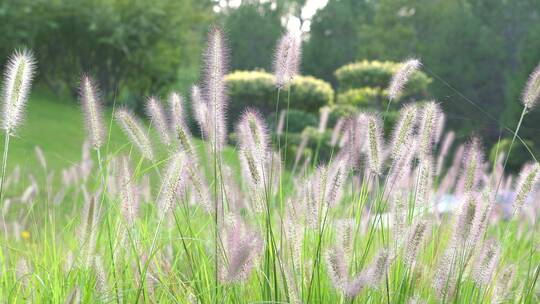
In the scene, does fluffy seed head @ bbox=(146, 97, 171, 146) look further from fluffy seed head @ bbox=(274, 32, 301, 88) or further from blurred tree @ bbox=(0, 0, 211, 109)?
blurred tree @ bbox=(0, 0, 211, 109)

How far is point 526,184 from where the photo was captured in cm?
179

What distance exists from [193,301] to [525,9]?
2603 cm

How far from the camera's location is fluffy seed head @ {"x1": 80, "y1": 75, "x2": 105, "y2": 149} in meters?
1.78

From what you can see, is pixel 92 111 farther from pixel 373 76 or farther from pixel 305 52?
pixel 305 52

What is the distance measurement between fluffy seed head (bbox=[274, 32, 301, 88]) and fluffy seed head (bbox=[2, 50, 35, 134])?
59 cm

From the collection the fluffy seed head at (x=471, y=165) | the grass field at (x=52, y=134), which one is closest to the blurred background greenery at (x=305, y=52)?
the grass field at (x=52, y=134)

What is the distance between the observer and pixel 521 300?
6.91 feet

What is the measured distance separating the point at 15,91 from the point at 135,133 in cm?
31

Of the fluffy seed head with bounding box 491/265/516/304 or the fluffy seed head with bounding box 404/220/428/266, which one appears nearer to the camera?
the fluffy seed head with bounding box 404/220/428/266

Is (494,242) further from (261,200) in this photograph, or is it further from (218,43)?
(218,43)

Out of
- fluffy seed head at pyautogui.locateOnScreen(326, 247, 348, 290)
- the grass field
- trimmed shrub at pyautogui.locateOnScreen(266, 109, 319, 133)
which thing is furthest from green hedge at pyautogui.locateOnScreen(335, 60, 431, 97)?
fluffy seed head at pyautogui.locateOnScreen(326, 247, 348, 290)

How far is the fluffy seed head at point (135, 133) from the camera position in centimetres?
180

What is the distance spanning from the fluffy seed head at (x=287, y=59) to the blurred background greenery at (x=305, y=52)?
14.4 ft

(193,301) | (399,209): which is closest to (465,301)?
(399,209)
